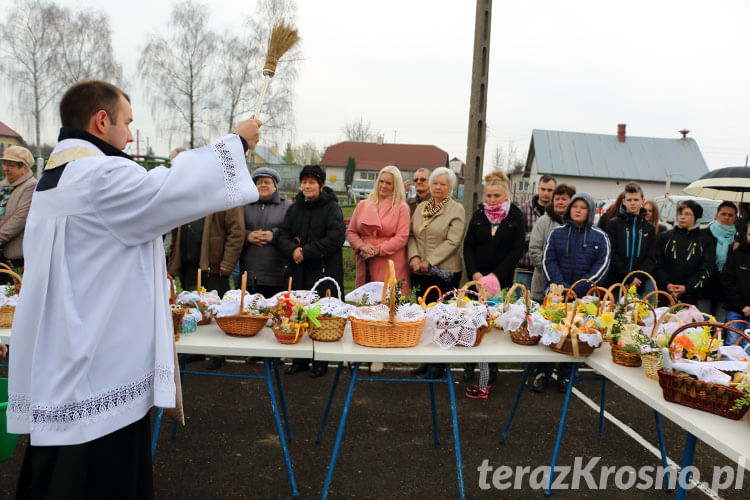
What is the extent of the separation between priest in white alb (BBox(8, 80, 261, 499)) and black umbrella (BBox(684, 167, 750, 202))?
474 centimetres

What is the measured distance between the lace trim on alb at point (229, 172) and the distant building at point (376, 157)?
49.0 meters

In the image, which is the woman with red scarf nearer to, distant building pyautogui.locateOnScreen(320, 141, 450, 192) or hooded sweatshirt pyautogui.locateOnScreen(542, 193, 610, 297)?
hooded sweatshirt pyautogui.locateOnScreen(542, 193, 610, 297)

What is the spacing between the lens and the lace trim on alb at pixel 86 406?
1689mm

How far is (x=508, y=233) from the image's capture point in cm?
453

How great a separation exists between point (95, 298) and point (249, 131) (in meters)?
0.79

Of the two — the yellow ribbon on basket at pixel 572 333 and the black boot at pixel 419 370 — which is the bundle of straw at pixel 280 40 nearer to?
the yellow ribbon on basket at pixel 572 333

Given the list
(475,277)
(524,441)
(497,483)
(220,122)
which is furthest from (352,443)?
(220,122)

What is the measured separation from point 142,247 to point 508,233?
3365 mm

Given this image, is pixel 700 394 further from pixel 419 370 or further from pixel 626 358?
pixel 419 370

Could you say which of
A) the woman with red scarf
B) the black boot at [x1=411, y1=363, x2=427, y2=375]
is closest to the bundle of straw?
the woman with red scarf

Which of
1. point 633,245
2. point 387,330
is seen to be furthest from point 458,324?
point 633,245

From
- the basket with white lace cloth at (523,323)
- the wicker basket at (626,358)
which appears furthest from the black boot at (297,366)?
the wicker basket at (626,358)

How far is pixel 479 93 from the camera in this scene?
5484 millimetres

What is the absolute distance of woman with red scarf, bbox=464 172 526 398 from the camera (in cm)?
453
